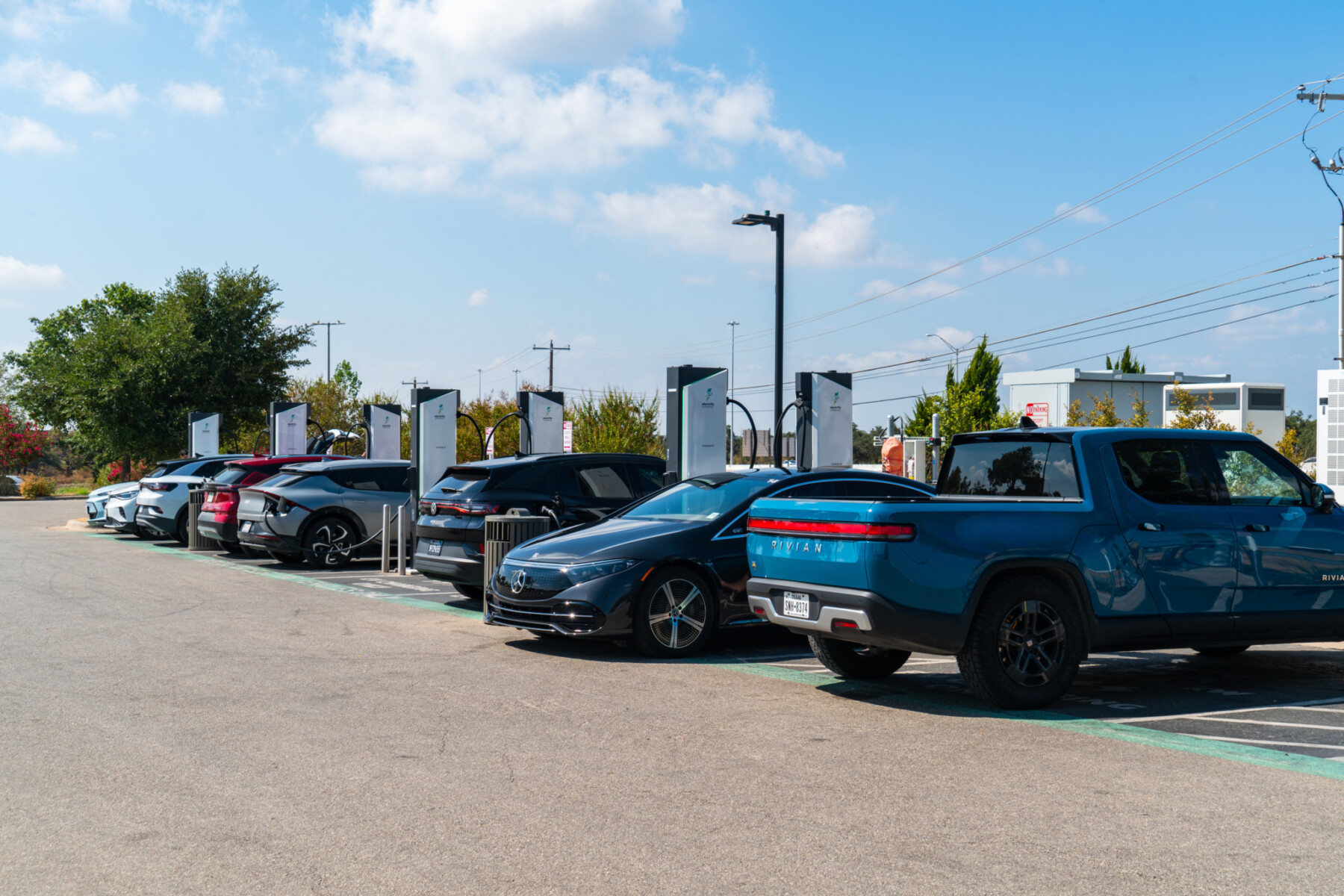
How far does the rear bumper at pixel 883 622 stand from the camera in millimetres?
6938

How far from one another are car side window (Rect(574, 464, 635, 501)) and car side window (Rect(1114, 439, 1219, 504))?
20.8ft

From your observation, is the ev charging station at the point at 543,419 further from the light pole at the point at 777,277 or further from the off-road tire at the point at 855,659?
the off-road tire at the point at 855,659

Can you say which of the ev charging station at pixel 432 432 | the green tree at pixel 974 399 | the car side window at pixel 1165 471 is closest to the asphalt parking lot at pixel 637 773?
the car side window at pixel 1165 471

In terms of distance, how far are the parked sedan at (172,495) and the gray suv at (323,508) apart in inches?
187

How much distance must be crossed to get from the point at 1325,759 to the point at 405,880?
15.7 ft

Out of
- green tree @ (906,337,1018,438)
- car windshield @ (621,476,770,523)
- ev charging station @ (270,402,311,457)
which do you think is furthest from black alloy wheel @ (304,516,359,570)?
green tree @ (906,337,1018,438)

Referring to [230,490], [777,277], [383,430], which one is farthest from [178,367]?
[777,277]

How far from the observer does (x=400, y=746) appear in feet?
20.6

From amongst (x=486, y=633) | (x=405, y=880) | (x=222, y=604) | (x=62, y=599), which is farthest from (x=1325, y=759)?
(x=62, y=599)

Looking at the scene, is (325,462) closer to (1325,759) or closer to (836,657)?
(836,657)

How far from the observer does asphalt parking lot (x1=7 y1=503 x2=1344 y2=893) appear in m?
4.37

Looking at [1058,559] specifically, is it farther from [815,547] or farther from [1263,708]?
[1263,708]

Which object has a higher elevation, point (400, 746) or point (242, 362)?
point (242, 362)

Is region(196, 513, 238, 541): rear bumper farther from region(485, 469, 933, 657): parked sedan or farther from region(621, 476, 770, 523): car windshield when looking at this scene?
region(621, 476, 770, 523): car windshield
